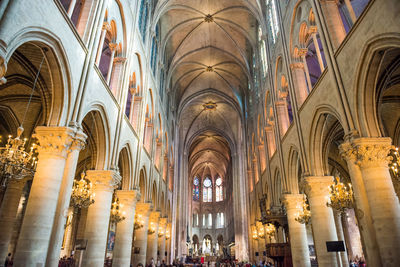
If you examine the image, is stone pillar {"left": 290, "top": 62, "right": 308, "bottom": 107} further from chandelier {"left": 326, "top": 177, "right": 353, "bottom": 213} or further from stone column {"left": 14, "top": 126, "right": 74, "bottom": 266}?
stone column {"left": 14, "top": 126, "right": 74, "bottom": 266}

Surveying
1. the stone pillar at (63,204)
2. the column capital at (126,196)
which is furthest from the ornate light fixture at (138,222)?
the stone pillar at (63,204)

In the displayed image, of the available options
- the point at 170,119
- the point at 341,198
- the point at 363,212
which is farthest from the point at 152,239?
the point at 363,212

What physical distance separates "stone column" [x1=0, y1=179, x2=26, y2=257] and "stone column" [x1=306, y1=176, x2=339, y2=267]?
44.3ft

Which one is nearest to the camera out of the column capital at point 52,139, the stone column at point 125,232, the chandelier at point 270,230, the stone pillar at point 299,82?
the column capital at point 52,139

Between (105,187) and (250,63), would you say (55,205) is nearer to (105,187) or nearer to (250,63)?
(105,187)

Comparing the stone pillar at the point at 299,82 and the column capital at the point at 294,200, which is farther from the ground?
the stone pillar at the point at 299,82

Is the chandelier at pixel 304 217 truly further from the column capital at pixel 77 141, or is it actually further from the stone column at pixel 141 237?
the column capital at pixel 77 141

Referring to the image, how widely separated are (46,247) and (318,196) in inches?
344

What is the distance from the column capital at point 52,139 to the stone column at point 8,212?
8643 millimetres

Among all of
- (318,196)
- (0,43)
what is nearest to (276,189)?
(318,196)

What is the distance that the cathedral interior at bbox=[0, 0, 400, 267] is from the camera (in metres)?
6.46

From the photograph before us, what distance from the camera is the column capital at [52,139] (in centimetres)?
695

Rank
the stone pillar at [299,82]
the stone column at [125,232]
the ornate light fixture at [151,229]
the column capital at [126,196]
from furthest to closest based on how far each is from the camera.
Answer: the ornate light fixture at [151,229] → the column capital at [126,196] → the stone column at [125,232] → the stone pillar at [299,82]

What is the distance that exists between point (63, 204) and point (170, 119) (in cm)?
1995
